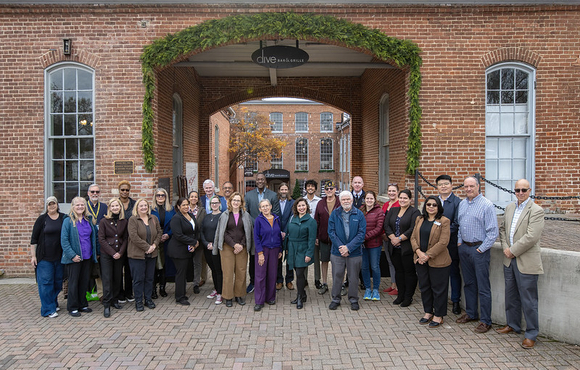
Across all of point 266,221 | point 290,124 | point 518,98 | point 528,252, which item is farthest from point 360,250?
point 290,124

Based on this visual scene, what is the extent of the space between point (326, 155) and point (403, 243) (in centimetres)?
3869

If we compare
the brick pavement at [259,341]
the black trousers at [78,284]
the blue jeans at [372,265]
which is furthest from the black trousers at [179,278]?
the blue jeans at [372,265]

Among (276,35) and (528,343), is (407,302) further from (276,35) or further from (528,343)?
(276,35)

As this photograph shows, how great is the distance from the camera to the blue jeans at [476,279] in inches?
229

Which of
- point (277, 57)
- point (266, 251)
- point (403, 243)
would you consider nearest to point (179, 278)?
point (266, 251)

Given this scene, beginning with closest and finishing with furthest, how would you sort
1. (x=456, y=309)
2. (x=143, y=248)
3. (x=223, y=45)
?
1. (x=456, y=309)
2. (x=143, y=248)
3. (x=223, y=45)

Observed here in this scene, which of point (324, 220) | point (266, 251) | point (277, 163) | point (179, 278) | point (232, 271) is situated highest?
point (277, 163)

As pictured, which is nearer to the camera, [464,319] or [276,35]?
[464,319]

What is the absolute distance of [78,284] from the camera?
6.69 meters

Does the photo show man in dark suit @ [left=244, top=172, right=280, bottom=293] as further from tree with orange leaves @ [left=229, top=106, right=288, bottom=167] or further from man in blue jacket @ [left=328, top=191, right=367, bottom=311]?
tree with orange leaves @ [left=229, top=106, right=288, bottom=167]

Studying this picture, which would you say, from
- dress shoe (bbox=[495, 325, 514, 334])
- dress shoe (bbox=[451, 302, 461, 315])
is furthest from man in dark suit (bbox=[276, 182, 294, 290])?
dress shoe (bbox=[495, 325, 514, 334])

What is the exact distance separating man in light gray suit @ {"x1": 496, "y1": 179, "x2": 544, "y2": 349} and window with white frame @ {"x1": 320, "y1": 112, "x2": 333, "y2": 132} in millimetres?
39948

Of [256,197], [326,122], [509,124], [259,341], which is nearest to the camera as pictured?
[259,341]

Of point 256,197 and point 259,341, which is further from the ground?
point 256,197
